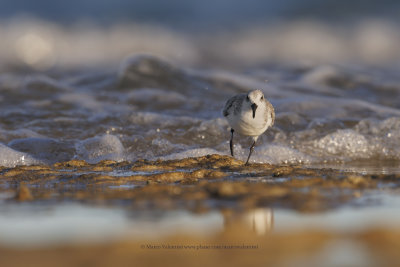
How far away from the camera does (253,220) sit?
254cm

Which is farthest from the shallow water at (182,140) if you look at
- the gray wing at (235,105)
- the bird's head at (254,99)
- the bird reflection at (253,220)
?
the bird's head at (254,99)

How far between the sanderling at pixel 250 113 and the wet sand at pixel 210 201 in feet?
1.67

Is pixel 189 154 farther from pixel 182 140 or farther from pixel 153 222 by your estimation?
pixel 153 222

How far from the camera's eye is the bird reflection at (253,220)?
2.39 metres

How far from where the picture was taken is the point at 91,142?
6211mm

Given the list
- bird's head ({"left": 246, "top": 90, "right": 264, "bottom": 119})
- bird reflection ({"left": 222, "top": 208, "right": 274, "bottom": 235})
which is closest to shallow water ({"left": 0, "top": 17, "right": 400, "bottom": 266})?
bird reflection ({"left": 222, "top": 208, "right": 274, "bottom": 235})

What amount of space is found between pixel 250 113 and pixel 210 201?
2.31 metres

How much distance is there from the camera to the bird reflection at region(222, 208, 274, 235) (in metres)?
2.39

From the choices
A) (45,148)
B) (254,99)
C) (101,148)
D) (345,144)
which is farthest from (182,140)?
(345,144)

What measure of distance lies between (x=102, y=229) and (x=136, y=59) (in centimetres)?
827

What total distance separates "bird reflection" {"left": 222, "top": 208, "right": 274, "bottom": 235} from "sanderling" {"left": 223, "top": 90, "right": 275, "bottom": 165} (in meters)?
2.44

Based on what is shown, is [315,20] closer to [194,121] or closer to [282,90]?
[282,90]

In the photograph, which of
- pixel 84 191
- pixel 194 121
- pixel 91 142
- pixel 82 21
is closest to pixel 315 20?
pixel 82 21

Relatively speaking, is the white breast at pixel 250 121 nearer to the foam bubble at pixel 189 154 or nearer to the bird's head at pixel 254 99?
the bird's head at pixel 254 99
